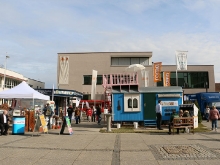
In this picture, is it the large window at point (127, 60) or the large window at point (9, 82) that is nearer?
the large window at point (9, 82)

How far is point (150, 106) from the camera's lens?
766 inches

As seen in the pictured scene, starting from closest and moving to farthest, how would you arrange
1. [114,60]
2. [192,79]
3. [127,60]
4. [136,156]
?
[136,156], [127,60], [114,60], [192,79]

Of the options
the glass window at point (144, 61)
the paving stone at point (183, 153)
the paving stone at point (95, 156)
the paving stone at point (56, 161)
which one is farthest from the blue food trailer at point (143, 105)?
the glass window at point (144, 61)

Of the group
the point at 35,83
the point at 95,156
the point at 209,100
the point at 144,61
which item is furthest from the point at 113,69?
the point at 95,156

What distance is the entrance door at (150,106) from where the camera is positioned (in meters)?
19.4

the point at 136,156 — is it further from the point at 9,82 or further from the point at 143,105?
the point at 9,82

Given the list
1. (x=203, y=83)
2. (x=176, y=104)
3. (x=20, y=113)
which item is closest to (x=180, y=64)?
(x=176, y=104)

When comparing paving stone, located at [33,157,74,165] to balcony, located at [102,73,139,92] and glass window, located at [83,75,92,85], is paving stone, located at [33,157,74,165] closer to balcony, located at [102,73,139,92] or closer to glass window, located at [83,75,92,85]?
balcony, located at [102,73,139,92]

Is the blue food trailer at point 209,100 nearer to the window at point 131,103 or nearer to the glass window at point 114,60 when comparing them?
the window at point 131,103

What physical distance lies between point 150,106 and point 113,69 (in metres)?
31.3

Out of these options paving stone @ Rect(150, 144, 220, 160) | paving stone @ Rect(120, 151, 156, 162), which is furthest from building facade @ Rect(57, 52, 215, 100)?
paving stone @ Rect(120, 151, 156, 162)

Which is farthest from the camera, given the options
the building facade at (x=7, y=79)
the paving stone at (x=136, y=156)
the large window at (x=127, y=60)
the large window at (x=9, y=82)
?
the large window at (x=127, y=60)

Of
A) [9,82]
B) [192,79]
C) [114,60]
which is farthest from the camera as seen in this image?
[192,79]

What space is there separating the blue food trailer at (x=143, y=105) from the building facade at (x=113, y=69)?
29.4 metres
